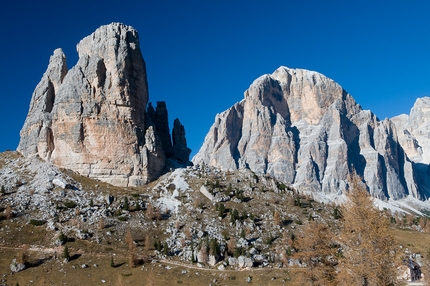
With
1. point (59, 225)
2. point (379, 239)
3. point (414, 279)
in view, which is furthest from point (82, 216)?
point (379, 239)

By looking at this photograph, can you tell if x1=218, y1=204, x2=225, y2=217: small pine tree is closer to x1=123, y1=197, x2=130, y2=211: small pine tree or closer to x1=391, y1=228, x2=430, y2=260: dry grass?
x1=123, y1=197, x2=130, y2=211: small pine tree

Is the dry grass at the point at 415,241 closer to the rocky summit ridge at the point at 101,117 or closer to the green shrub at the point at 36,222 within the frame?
the rocky summit ridge at the point at 101,117

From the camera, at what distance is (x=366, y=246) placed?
995 inches

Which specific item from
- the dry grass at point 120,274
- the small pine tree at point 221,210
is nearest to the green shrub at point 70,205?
the dry grass at point 120,274

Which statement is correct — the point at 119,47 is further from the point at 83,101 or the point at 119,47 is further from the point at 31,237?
the point at 31,237

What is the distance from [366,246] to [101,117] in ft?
371

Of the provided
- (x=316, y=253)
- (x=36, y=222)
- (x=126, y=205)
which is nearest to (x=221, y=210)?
(x=126, y=205)

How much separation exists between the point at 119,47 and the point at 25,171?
50.5 m

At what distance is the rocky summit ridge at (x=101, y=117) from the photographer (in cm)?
12556

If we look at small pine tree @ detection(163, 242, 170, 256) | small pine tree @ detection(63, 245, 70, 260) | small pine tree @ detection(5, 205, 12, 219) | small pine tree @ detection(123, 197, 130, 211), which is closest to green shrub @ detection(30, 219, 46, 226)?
small pine tree @ detection(5, 205, 12, 219)

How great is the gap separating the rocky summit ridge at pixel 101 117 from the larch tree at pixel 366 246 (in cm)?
10321

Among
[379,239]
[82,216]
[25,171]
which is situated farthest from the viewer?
[25,171]

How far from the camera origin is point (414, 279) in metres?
74.1

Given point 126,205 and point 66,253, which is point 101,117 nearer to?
point 126,205
